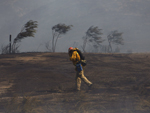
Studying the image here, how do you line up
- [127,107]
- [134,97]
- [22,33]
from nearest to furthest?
[127,107] → [134,97] → [22,33]

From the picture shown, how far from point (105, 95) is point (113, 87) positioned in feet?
5.86

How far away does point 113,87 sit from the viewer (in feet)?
31.4

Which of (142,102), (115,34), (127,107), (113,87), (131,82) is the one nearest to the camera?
(127,107)

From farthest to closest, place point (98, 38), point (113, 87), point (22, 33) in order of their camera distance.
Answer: point (98, 38), point (22, 33), point (113, 87)

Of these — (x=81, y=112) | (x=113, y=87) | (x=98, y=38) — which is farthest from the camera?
(x=98, y=38)

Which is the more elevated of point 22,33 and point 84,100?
point 22,33

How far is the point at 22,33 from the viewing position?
29.7m

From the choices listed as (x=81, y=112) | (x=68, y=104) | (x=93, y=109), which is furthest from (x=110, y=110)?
(x=68, y=104)

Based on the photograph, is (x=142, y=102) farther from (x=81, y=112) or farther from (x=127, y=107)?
(x=81, y=112)

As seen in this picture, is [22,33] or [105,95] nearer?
[105,95]

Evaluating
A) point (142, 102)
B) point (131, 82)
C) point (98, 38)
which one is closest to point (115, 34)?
point (98, 38)

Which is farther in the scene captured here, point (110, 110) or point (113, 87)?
point (113, 87)

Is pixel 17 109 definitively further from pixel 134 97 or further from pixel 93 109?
pixel 134 97

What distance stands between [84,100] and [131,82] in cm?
479
